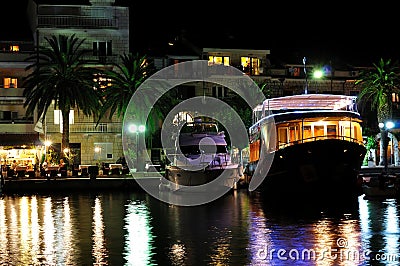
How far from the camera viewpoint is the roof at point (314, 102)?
45.5m

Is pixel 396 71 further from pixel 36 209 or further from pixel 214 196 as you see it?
pixel 36 209

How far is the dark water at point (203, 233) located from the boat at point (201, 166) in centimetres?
484

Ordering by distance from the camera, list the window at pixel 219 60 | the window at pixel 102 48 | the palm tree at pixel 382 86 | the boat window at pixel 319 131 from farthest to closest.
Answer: the window at pixel 219 60
the palm tree at pixel 382 86
the window at pixel 102 48
the boat window at pixel 319 131

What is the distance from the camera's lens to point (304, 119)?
142 ft

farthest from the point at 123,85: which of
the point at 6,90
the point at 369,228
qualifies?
the point at 369,228

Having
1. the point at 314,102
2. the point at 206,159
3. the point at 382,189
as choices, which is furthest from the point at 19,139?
the point at 382,189

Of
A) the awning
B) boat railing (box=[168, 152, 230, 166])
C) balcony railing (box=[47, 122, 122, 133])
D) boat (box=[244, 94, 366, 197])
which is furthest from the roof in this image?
the awning

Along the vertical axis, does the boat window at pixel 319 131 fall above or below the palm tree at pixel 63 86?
below

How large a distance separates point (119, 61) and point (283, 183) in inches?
1333

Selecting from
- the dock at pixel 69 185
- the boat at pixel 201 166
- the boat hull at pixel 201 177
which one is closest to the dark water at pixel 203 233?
the boat hull at pixel 201 177

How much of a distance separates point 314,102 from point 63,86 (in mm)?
25393

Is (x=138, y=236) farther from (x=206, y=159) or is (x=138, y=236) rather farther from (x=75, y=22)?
(x=75, y=22)

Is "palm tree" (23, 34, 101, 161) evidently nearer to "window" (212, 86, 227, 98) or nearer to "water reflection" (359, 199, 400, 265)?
"window" (212, 86, 227, 98)

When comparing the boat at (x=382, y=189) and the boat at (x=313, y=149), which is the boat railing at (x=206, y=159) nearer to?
the boat at (x=313, y=149)
